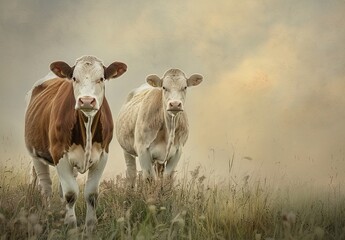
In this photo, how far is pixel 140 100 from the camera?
6.81 meters

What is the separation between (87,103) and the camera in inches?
168

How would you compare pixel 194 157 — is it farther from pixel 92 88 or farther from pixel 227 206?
pixel 92 88

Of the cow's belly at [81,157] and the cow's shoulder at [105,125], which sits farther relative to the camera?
the cow's shoulder at [105,125]

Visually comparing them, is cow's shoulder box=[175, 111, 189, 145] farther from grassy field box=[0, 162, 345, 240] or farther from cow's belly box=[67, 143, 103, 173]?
cow's belly box=[67, 143, 103, 173]

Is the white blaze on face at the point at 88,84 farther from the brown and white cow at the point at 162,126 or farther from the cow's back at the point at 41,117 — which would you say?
the brown and white cow at the point at 162,126

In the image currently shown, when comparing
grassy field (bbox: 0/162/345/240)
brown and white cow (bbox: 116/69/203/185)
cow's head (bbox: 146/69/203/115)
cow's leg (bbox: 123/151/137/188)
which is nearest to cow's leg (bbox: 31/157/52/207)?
grassy field (bbox: 0/162/345/240)

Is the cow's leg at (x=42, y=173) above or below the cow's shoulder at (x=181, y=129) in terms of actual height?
below

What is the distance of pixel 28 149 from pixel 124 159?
6.18 feet

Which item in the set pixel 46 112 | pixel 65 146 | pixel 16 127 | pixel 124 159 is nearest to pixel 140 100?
pixel 124 159

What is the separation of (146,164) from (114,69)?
4.95 feet

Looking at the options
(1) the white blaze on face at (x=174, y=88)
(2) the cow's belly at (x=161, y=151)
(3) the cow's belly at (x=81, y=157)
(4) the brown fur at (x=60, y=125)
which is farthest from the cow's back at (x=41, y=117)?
(2) the cow's belly at (x=161, y=151)

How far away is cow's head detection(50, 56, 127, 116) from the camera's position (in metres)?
4.30

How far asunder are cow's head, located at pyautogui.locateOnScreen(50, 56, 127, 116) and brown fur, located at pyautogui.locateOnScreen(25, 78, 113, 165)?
0.19 meters

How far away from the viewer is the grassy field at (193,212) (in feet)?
13.6
